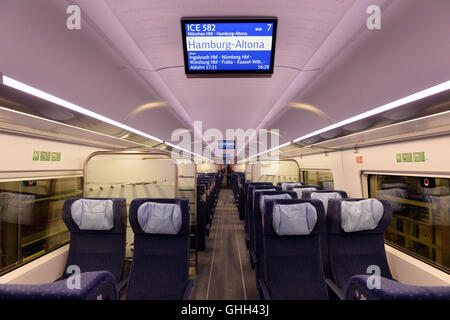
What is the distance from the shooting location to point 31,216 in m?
4.22

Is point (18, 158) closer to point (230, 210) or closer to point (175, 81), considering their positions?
point (175, 81)

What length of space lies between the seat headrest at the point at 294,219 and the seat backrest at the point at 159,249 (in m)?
1.23

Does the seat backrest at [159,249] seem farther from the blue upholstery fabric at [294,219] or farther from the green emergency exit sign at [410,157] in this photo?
the green emergency exit sign at [410,157]

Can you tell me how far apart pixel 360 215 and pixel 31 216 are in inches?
250

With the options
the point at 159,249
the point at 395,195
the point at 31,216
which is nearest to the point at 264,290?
the point at 159,249

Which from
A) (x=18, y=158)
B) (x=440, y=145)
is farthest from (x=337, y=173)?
(x=18, y=158)

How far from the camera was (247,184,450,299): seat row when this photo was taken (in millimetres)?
2562

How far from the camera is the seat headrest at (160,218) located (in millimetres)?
2607

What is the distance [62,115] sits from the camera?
8.11 feet

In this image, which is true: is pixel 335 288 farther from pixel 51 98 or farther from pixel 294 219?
pixel 51 98

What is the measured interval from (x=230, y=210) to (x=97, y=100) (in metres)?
8.69

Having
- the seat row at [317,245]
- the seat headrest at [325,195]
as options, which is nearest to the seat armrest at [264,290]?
the seat row at [317,245]
